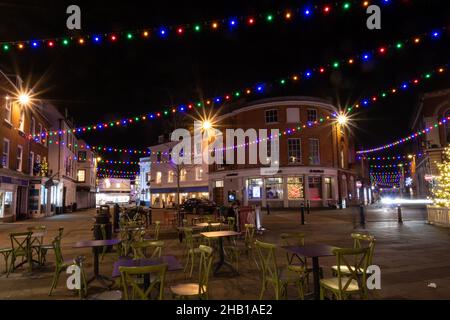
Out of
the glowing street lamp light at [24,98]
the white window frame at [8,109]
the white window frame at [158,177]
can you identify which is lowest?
the white window frame at [158,177]

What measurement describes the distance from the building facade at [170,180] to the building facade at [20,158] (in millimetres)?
15431

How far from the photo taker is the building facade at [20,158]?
2056 centimetres

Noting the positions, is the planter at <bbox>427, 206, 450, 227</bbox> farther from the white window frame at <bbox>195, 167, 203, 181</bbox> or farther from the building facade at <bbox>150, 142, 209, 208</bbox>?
the white window frame at <bbox>195, 167, 203, 181</bbox>

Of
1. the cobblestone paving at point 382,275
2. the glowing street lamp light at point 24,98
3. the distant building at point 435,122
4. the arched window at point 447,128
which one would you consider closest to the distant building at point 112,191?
the glowing street lamp light at point 24,98

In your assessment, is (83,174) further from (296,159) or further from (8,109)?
(296,159)

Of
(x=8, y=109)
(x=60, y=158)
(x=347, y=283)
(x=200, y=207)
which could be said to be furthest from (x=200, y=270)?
(x=60, y=158)

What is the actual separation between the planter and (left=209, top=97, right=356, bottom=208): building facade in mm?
16218

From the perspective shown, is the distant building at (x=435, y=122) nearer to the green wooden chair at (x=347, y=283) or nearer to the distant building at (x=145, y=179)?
the green wooden chair at (x=347, y=283)

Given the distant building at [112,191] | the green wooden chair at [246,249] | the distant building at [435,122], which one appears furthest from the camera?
the distant building at [112,191]

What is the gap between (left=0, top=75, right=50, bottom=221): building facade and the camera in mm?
20562

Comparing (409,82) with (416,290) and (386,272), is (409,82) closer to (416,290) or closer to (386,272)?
(386,272)

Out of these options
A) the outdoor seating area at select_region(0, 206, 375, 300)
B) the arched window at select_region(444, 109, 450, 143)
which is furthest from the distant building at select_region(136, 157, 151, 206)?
the outdoor seating area at select_region(0, 206, 375, 300)

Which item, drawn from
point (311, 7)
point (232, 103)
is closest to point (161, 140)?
point (232, 103)

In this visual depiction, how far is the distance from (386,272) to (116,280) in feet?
18.8
